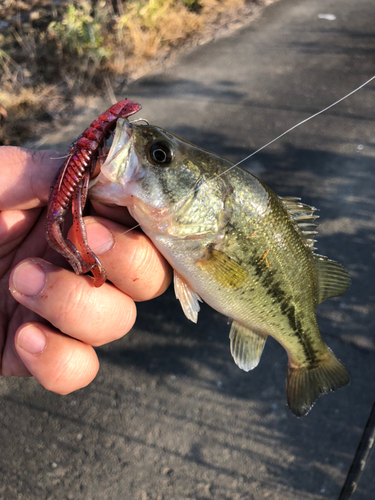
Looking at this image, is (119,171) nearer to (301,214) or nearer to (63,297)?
(63,297)

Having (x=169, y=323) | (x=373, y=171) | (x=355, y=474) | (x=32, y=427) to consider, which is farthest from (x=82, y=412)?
(x=373, y=171)

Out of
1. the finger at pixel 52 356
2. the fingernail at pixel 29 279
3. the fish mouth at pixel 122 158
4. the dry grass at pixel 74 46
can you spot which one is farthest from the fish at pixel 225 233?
the dry grass at pixel 74 46

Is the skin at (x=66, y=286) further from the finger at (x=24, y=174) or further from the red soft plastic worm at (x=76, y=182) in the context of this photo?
the red soft plastic worm at (x=76, y=182)

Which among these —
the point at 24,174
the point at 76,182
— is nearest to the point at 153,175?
the point at 76,182

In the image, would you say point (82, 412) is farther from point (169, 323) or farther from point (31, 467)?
point (169, 323)

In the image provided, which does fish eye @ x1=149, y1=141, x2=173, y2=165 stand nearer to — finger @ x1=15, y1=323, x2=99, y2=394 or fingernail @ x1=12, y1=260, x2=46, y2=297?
fingernail @ x1=12, y1=260, x2=46, y2=297

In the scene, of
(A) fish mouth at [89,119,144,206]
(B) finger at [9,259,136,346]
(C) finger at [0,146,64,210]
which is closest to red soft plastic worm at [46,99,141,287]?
(A) fish mouth at [89,119,144,206]
